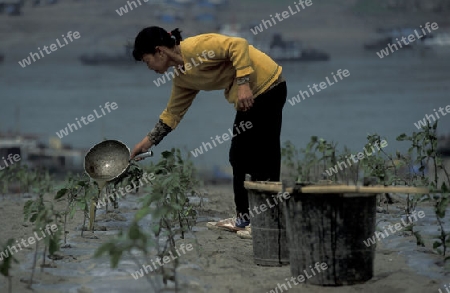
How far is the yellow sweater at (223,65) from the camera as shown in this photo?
4.20 meters

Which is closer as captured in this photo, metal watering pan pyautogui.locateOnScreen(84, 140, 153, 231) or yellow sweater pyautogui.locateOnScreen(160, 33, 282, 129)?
yellow sweater pyautogui.locateOnScreen(160, 33, 282, 129)

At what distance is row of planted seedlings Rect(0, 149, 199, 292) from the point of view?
2.89m

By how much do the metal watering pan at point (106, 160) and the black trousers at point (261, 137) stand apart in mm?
739

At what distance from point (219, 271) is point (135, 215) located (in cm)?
88

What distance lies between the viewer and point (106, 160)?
488cm

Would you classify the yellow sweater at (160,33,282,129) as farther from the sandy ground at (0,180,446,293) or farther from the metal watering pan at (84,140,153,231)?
the sandy ground at (0,180,446,293)

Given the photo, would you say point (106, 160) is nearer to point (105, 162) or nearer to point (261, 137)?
point (105, 162)

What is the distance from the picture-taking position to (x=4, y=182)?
7.06 meters

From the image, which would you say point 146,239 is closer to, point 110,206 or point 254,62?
point 254,62

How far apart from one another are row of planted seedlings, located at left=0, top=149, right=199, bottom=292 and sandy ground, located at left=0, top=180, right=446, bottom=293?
0.07 metres

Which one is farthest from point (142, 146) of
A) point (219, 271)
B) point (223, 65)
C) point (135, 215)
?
point (135, 215)

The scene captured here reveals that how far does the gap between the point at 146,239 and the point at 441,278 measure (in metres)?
1.35

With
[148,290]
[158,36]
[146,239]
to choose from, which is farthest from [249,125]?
[146,239]

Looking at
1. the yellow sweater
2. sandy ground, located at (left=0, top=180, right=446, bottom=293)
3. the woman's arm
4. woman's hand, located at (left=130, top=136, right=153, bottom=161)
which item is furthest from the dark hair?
sandy ground, located at (left=0, top=180, right=446, bottom=293)
